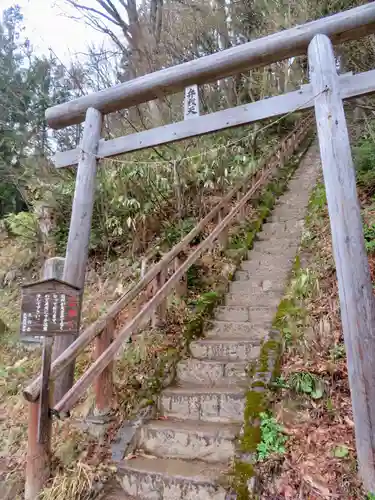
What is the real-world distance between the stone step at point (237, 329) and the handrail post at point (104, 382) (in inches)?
60.9

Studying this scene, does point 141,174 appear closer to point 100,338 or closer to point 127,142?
point 127,142

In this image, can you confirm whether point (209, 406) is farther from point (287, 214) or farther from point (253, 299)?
point (287, 214)

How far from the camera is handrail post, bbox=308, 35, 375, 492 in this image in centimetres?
284

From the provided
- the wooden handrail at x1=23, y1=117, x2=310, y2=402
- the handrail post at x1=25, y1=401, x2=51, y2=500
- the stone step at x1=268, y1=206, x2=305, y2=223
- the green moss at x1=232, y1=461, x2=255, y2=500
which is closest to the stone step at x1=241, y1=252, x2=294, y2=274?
the wooden handrail at x1=23, y1=117, x2=310, y2=402

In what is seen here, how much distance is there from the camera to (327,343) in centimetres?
388

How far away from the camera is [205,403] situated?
12.1ft

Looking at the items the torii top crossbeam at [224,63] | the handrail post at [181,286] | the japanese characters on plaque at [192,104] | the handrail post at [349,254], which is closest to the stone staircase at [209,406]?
the handrail post at [181,286]

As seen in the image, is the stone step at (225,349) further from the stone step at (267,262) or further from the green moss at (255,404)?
the stone step at (267,262)

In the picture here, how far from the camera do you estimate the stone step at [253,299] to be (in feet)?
17.2

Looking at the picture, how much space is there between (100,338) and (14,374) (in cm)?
281

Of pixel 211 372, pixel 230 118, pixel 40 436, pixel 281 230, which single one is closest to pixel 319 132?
pixel 230 118

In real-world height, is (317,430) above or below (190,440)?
above

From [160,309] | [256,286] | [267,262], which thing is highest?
[267,262]

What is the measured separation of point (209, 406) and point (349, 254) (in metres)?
2.11
